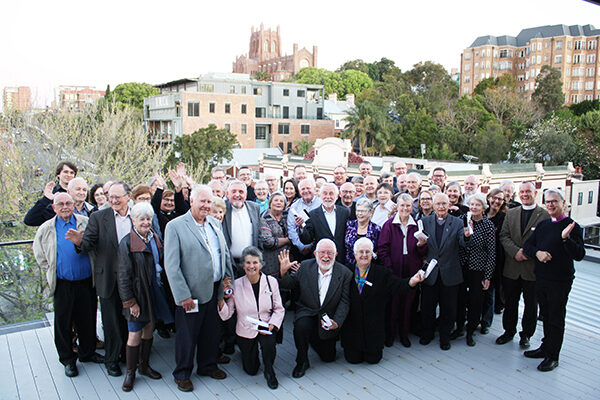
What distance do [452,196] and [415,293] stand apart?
49.5 inches

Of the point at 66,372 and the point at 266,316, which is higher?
the point at 266,316

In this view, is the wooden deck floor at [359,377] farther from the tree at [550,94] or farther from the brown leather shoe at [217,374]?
the tree at [550,94]

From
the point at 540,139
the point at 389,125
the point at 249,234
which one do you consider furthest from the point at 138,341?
the point at 389,125

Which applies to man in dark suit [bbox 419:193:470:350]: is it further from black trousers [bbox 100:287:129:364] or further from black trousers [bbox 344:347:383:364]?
black trousers [bbox 100:287:129:364]

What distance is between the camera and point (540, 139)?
106ft

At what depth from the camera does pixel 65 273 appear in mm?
4035

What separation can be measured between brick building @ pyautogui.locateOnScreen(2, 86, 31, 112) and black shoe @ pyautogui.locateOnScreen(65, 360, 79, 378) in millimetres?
12318

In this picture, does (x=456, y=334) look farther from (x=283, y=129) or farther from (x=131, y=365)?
(x=283, y=129)

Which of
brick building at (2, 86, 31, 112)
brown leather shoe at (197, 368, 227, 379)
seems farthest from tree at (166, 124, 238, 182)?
brown leather shoe at (197, 368, 227, 379)

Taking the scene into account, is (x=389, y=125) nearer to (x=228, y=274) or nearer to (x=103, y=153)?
(x=103, y=153)

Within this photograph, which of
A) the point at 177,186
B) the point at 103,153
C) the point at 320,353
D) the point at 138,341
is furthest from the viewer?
the point at 103,153

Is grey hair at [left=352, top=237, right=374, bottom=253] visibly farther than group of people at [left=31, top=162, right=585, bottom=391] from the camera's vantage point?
Yes

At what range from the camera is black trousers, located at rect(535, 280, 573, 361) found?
14.0ft

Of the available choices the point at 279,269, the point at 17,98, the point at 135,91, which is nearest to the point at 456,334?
the point at 279,269
